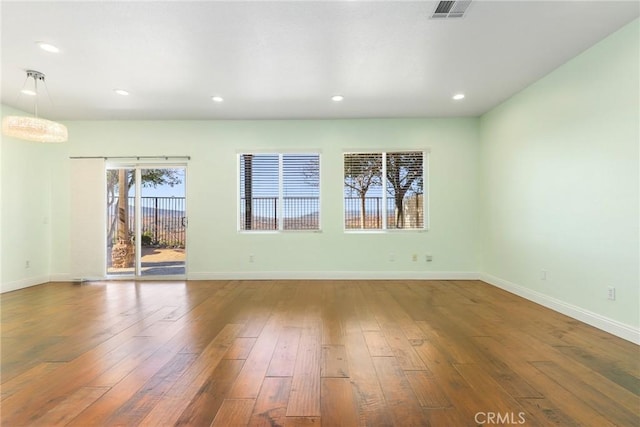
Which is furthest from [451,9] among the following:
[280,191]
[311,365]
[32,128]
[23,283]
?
[23,283]

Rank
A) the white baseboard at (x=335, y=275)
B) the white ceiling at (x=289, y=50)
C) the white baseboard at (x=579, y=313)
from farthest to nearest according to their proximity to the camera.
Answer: the white baseboard at (x=335, y=275) < the white baseboard at (x=579, y=313) < the white ceiling at (x=289, y=50)

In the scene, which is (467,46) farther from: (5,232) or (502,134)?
(5,232)

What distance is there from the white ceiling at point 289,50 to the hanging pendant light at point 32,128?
0.63 meters

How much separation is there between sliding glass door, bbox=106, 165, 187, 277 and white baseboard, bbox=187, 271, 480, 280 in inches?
30.7

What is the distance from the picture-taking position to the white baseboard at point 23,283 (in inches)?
185

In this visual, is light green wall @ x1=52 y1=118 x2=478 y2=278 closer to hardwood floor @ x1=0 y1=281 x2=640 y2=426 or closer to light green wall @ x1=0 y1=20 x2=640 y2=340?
light green wall @ x1=0 y1=20 x2=640 y2=340

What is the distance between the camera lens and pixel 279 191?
18.2 ft

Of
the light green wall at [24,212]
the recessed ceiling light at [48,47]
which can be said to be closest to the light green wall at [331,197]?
the light green wall at [24,212]

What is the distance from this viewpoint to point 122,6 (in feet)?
8.01

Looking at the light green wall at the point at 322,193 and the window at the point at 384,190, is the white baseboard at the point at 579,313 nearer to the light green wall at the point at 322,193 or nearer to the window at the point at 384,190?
the light green wall at the point at 322,193

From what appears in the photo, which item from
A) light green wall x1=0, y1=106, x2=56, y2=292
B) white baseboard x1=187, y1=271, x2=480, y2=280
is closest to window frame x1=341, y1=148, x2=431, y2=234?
white baseboard x1=187, y1=271, x2=480, y2=280

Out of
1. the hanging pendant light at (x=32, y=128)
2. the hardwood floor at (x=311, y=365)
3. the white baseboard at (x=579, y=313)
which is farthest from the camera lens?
the hanging pendant light at (x=32, y=128)

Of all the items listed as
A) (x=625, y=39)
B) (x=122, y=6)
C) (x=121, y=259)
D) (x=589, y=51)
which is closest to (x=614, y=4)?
(x=625, y=39)

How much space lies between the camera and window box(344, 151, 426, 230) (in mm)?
5500
